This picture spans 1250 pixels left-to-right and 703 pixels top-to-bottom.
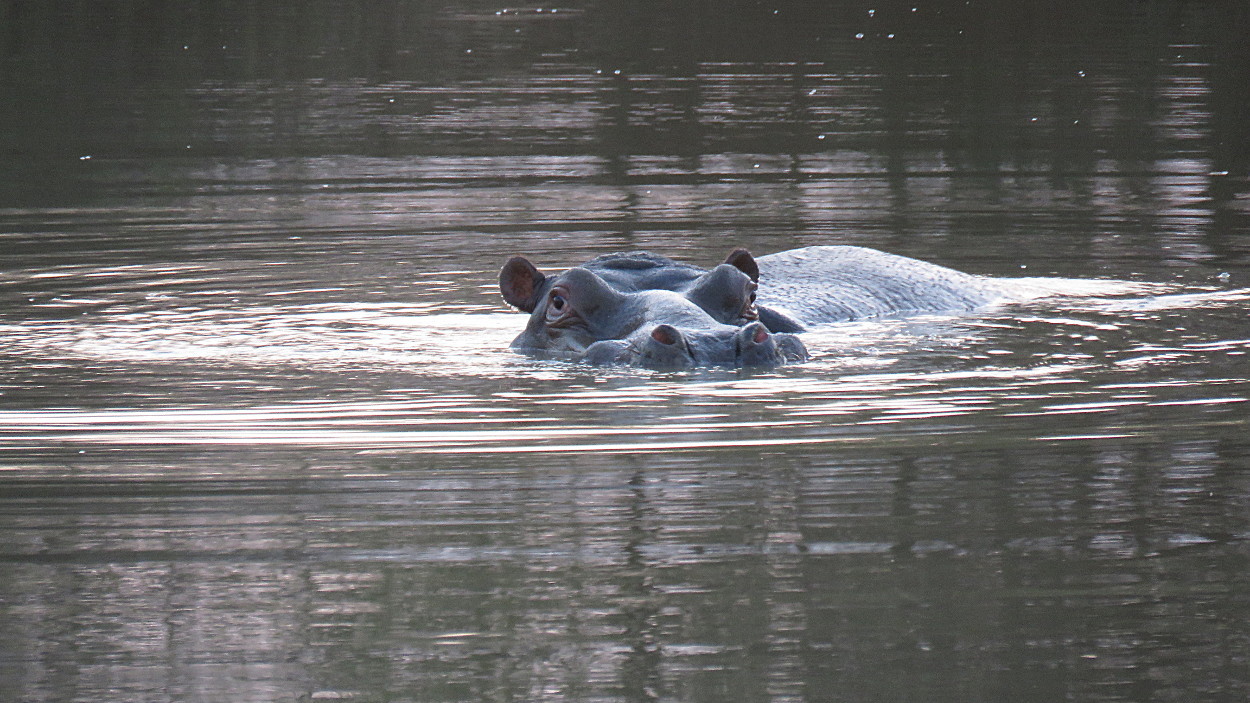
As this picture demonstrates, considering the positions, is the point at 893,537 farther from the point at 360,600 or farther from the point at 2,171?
the point at 2,171

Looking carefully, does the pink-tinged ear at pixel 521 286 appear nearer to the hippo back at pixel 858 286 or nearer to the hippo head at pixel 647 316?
the hippo head at pixel 647 316

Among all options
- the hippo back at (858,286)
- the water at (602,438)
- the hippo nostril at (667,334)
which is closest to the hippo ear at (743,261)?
the hippo back at (858,286)

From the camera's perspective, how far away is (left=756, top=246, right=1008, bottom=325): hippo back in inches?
429

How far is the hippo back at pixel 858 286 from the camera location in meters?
10.9

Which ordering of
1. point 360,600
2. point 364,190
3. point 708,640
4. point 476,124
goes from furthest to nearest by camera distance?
point 476,124 → point 364,190 → point 360,600 → point 708,640

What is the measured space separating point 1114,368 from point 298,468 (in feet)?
12.4

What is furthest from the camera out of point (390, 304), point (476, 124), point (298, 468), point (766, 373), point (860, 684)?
point (476, 124)

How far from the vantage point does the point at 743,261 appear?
33.6 feet

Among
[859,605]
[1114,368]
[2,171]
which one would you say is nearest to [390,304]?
[1114,368]

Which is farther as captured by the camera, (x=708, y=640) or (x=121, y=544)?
(x=121, y=544)

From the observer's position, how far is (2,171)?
18.6 m

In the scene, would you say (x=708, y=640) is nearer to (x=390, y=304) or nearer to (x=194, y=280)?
(x=390, y=304)

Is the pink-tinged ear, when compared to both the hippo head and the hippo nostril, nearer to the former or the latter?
the hippo head

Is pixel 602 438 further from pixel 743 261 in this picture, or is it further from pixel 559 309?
pixel 743 261
